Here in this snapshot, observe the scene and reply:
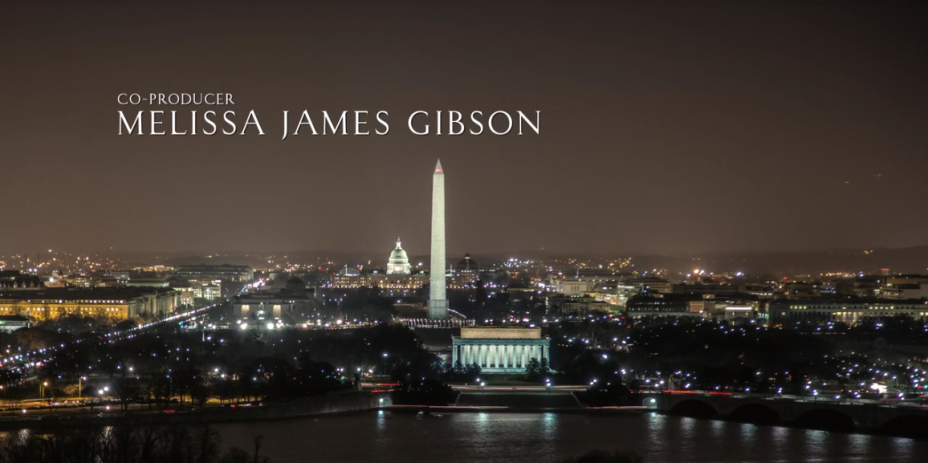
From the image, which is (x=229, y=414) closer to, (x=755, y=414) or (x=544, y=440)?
(x=544, y=440)

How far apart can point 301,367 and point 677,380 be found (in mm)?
9607

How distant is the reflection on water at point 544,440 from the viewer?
2698cm

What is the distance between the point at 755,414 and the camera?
32.1 m

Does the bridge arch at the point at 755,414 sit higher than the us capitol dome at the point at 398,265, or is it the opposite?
the us capitol dome at the point at 398,265

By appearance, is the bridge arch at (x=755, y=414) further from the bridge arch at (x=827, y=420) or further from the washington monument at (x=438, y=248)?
the washington monument at (x=438, y=248)

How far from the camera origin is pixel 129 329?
54750 mm

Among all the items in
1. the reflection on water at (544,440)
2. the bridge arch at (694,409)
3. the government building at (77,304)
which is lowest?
the reflection on water at (544,440)

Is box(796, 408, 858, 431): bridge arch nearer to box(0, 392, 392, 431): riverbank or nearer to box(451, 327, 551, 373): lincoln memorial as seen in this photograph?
box(0, 392, 392, 431): riverbank

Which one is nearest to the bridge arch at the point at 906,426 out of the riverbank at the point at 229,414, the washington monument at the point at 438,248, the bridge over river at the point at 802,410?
the bridge over river at the point at 802,410

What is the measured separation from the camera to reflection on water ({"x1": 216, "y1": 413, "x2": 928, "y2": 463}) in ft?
88.5

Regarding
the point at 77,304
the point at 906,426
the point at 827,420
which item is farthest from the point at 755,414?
the point at 77,304

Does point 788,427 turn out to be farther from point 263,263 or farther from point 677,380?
point 263,263

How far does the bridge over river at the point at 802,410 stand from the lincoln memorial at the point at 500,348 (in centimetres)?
1240

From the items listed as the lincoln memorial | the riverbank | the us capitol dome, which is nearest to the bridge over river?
the riverbank
